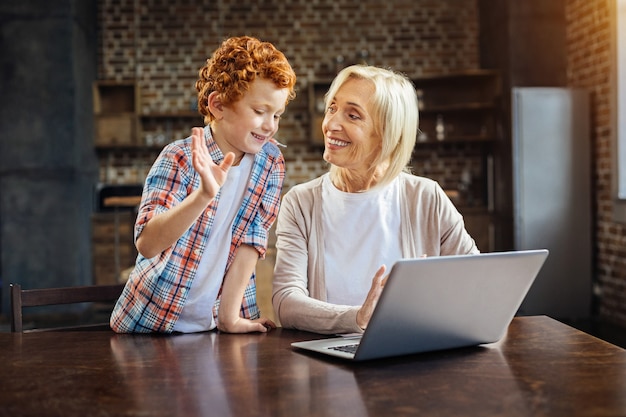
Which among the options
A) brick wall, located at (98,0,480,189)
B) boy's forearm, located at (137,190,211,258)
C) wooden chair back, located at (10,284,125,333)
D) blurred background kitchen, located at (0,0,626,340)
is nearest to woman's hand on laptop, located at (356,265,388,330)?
boy's forearm, located at (137,190,211,258)

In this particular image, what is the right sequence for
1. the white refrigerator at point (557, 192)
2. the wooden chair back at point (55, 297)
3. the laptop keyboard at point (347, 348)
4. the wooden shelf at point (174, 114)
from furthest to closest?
the wooden shelf at point (174, 114) → the white refrigerator at point (557, 192) → the wooden chair back at point (55, 297) → the laptop keyboard at point (347, 348)

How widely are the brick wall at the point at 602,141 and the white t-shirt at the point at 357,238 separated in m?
4.43

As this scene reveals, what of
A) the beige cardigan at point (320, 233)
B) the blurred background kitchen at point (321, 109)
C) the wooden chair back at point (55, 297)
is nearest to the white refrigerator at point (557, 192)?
the blurred background kitchen at point (321, 109)

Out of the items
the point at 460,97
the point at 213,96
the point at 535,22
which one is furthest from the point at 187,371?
the point at 460,97

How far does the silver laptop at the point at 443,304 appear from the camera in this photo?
139 centimetres

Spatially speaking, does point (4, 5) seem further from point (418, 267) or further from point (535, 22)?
point (418, 267)

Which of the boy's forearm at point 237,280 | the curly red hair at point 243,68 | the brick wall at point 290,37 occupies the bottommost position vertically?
the boy's forearm at point 237,280

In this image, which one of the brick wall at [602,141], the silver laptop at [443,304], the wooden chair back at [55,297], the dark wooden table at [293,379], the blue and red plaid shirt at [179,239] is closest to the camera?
the dark wooden table at [293,379]

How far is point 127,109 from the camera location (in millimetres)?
8289

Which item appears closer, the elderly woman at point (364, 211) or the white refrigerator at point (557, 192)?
the elderly woman at point (364, 211)

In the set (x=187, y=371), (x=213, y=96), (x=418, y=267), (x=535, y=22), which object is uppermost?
(x=535, y=22)

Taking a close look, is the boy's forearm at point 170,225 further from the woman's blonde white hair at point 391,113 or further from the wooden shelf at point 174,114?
the wooden shelf at point 174,114

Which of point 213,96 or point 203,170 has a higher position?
point 213,96

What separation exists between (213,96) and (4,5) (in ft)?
20.2
